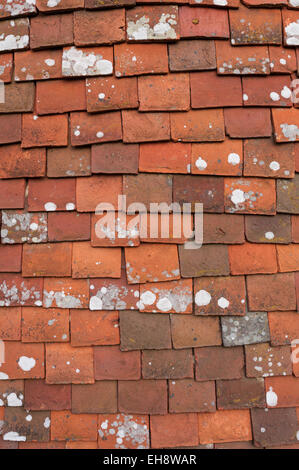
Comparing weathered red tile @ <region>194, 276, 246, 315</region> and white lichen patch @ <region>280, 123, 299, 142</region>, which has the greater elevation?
white lichen patch @ <region>280, 123, 299, 142</region>

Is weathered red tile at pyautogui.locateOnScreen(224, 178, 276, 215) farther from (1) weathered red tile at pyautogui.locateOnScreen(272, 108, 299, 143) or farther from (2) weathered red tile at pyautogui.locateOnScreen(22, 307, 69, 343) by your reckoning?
A: (2) weathered red tile at pyautogui.locateOnScreen(22, 307, 69, 343)

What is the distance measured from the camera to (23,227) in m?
1.67

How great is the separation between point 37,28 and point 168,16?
2.20ft

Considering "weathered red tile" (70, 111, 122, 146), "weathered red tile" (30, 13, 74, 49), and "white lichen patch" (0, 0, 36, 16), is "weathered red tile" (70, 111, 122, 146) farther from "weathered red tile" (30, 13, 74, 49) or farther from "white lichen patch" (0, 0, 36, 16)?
"white lichen patch" (0, 0, 36, 16)

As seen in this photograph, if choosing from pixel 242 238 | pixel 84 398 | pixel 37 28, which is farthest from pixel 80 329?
pixel 37 28

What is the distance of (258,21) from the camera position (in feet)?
5.34

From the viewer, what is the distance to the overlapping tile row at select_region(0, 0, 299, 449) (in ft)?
5.30

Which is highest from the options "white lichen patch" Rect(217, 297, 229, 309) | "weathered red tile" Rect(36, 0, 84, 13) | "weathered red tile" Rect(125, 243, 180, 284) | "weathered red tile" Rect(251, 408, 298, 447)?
"weathered red tile" Rect(36, 0, 84, 13)

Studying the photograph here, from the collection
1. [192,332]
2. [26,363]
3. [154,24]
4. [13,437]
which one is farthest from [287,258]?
[13,437]

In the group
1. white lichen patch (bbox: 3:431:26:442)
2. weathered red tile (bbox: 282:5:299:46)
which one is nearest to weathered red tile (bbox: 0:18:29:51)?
weathered red tile (bbox: 282:5:299:46)

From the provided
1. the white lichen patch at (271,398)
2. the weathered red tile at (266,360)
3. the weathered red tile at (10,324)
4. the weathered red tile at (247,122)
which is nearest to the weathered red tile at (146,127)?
the weathered red tile at (247,122)

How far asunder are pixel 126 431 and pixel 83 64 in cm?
188

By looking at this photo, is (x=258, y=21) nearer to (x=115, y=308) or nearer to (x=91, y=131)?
(x=91, y=131)

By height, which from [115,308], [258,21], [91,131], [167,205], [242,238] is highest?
[258,21]
